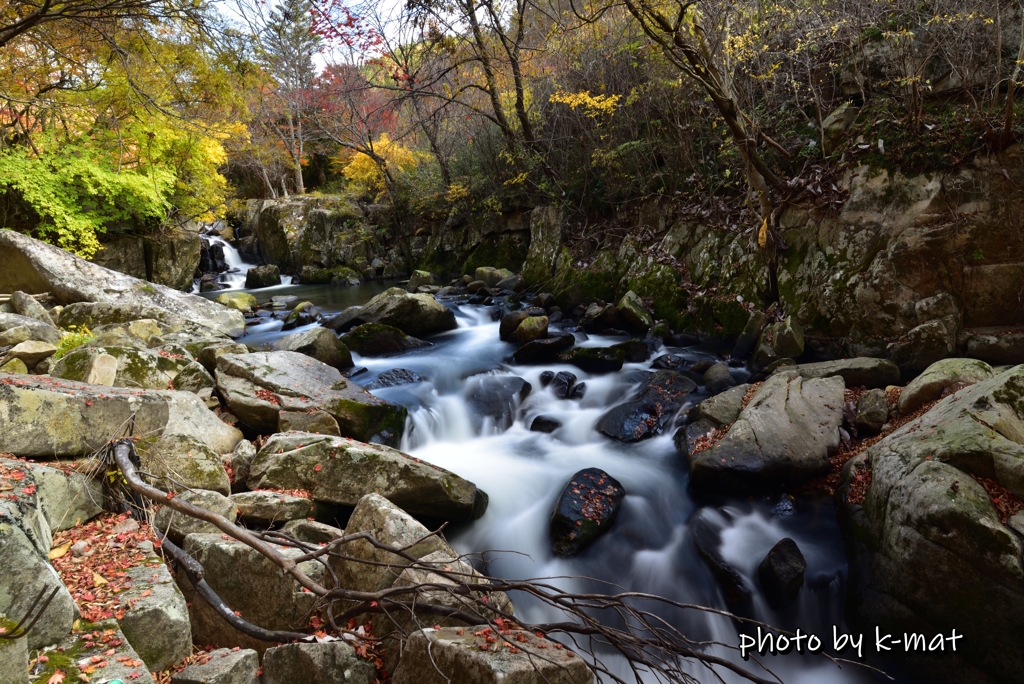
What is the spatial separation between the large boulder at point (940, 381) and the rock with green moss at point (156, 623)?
623 cm

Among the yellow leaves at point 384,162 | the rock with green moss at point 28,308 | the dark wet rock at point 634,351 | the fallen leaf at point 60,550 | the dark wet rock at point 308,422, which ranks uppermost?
the yellow leaves at point 384,162

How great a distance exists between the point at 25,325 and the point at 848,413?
9.43m

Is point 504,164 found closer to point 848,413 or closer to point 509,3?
point 509,3

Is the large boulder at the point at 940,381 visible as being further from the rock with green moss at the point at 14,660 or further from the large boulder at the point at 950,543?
the rock with green moss at the point at 14,660

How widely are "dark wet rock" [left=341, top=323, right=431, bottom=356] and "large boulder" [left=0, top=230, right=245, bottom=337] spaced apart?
247cm

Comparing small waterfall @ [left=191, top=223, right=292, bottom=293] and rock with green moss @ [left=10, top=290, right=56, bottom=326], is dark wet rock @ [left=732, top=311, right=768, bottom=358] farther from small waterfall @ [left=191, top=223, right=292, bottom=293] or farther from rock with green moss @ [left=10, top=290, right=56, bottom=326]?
small waterfall @ [left=191, top=223, right=292, bottom=293]

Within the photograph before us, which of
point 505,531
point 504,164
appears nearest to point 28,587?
point 505,531

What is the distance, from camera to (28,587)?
221 cm

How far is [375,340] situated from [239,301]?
6.31 meters

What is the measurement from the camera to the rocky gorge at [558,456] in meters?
2.78

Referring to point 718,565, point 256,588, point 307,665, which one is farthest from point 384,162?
point 307,665

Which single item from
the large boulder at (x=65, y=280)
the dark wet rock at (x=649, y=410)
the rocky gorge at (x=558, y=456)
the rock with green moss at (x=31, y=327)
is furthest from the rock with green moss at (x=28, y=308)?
the dark wet rock at (x=649, y=410)

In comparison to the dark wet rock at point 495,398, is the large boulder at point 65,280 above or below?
above

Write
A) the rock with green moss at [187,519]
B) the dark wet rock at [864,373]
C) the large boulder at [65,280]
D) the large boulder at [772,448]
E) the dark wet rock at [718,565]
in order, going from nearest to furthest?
the rock with green moss at [187,519], the dark wet rock at [718,565], the large boulder at [772,448], the dark wet rock at [864,373], the large boulder at [65,280]
